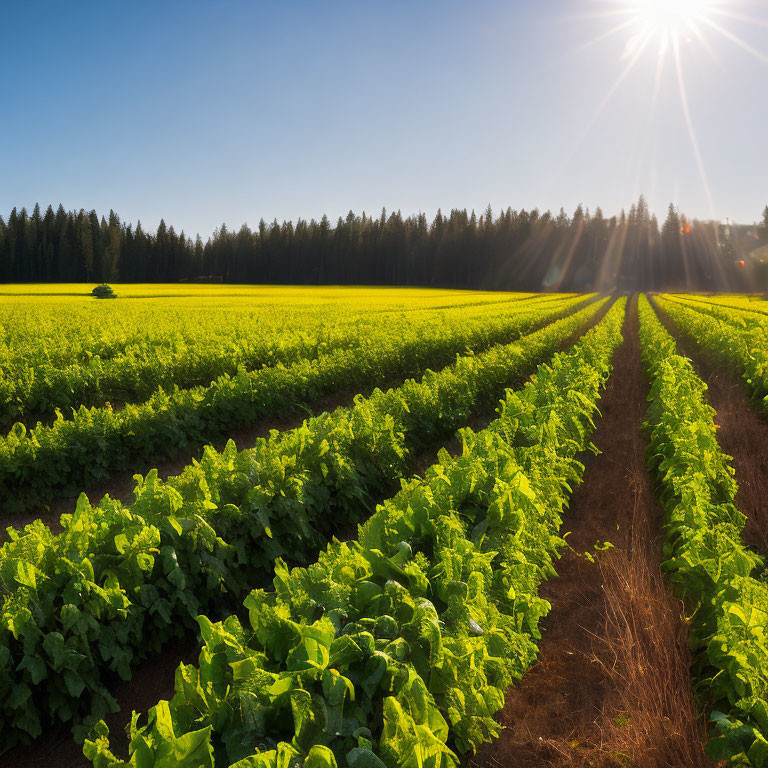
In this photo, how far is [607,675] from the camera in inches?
149

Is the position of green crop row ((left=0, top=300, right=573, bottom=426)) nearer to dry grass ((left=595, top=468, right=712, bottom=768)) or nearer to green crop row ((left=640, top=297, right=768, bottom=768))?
green crop row ((left=640, top=297, right=768, bottom=768))

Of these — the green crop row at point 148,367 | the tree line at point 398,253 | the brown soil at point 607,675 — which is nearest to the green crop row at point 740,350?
the brown soil at point 607,675

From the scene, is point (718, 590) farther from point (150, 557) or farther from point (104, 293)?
point (104, 293)

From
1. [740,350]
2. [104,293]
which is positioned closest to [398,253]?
[104,293]

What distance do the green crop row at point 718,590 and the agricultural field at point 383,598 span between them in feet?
0.07

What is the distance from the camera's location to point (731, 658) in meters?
3.06

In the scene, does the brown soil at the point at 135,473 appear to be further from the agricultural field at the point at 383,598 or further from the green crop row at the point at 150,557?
the green crop row at the point at 150,557

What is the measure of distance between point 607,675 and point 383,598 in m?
2.03

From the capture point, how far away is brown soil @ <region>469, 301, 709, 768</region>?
116 inches

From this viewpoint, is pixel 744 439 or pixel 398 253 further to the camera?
pixel 398 253

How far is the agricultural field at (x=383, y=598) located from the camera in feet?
8.04

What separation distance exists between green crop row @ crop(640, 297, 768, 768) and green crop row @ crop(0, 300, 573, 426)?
855 cm

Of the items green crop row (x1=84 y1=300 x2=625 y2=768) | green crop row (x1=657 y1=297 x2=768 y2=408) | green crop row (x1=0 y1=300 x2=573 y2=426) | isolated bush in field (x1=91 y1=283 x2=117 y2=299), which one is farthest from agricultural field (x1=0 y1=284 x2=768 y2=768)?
isolated bush in field (x1=91 y1=283 x2=117 y2=299)

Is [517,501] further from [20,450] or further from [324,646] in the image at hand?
[20,450]
